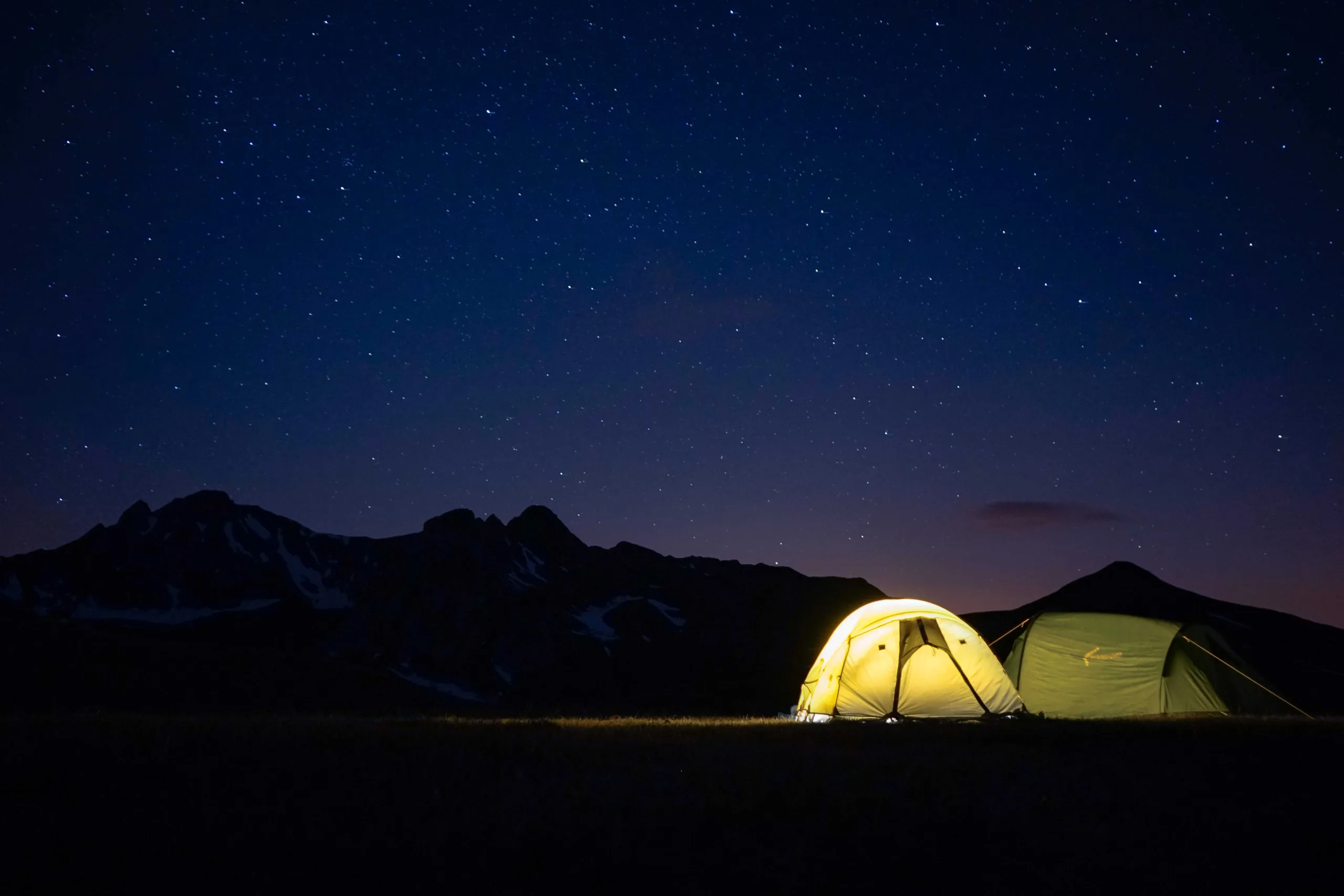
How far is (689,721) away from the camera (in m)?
15.0

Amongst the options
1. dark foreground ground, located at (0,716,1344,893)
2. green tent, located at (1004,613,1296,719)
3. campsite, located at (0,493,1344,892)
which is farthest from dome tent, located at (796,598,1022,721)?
dark foreground ground, located at (0,716,1344,893)

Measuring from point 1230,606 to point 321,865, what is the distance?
180 meters

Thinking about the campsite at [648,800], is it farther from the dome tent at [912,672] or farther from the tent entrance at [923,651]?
the tent entrance at [923,651]

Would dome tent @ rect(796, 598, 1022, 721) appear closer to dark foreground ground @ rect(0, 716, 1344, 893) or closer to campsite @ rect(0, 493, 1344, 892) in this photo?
campsite @ rect(0, 493, 1344, 892)

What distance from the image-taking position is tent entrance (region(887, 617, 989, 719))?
61.1 ft

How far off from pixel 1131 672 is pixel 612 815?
57.2 ft

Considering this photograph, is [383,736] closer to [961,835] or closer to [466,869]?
[466,869]

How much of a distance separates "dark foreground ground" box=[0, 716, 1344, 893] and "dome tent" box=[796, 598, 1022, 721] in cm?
791

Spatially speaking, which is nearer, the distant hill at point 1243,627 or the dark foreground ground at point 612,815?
the dark foreground ground at point 612,815

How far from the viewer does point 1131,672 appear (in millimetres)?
20469

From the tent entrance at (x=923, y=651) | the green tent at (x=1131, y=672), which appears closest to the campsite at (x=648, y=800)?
the tent entrance at (x=923, y=651)

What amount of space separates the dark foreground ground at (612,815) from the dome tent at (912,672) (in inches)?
311

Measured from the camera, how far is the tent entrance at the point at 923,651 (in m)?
18.6

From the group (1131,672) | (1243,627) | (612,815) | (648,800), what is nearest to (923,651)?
(1131,672)
